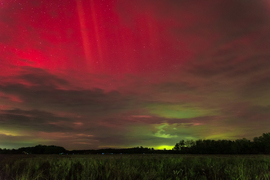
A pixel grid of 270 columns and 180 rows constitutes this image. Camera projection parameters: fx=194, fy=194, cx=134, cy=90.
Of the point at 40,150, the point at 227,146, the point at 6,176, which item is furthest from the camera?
the point at 227,146

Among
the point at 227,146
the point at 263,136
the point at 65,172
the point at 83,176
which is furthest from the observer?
the point at 263,136

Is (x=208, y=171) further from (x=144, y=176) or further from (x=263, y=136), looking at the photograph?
(x=263, y=136)

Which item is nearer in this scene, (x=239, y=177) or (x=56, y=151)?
(x=239, y=177)

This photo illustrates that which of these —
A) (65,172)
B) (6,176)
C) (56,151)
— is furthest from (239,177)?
(56,151)

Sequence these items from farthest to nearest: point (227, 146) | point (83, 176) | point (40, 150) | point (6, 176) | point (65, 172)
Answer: point (227, 146) → point (40, 150) → point (6, 176) → point (65, 172) → point (83, 176)

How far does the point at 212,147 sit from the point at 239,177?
42673mm

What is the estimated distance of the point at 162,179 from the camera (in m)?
5.04

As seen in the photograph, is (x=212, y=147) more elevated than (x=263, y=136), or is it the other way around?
(x=263, y=136)

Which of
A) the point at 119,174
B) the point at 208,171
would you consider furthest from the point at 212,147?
the point at 119,174

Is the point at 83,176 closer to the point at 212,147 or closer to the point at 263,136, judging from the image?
the point at 212,147

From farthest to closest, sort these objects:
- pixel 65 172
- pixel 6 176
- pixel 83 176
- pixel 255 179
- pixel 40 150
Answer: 1. pixel 40 150
2. pixel 6 176
3. pixel 255 179
4. pixel 65 172
5. pixel 83 176

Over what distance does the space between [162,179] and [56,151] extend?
27.1 m

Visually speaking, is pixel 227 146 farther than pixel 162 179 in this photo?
Yes

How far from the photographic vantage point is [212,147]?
44188mm
